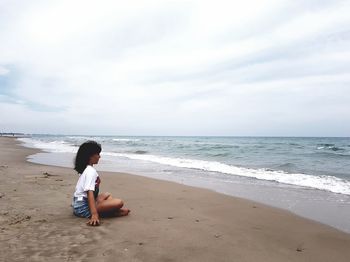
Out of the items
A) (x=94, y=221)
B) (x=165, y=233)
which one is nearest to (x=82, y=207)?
(x=94, y=221)

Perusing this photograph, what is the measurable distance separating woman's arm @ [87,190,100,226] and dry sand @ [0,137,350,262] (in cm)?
10

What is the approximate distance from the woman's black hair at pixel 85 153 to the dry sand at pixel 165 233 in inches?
33.5

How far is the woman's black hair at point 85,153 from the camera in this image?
527cm

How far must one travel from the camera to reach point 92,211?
16.0 feet

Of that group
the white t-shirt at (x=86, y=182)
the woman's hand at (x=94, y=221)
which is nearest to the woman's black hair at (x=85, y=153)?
the white t-shirt at (x=86, y=182)

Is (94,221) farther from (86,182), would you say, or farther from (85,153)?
(85,153)

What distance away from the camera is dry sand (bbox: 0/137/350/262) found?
372cm

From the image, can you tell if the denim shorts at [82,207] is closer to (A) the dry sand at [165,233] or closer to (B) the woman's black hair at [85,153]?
(A) the dry sand at [165,233]

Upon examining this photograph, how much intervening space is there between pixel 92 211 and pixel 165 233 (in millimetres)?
1172

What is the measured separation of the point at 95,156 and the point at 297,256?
327 cm

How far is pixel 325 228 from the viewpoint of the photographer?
535 cm

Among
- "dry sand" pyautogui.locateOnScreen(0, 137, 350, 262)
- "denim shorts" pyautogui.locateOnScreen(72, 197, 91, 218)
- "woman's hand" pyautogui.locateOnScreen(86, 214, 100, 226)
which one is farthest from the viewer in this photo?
"denim shorts" pyautogui.locateOnScreen(72, 197, 91, 218)

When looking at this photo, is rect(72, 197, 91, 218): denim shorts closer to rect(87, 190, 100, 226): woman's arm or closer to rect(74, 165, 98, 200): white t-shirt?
rect(74, 165, 98, 200): white t-shirt

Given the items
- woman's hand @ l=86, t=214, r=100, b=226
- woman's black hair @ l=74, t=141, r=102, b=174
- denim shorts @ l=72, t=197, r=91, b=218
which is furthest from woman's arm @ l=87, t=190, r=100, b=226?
woman's black hair @ l=74, t=141, r=102, b=174
